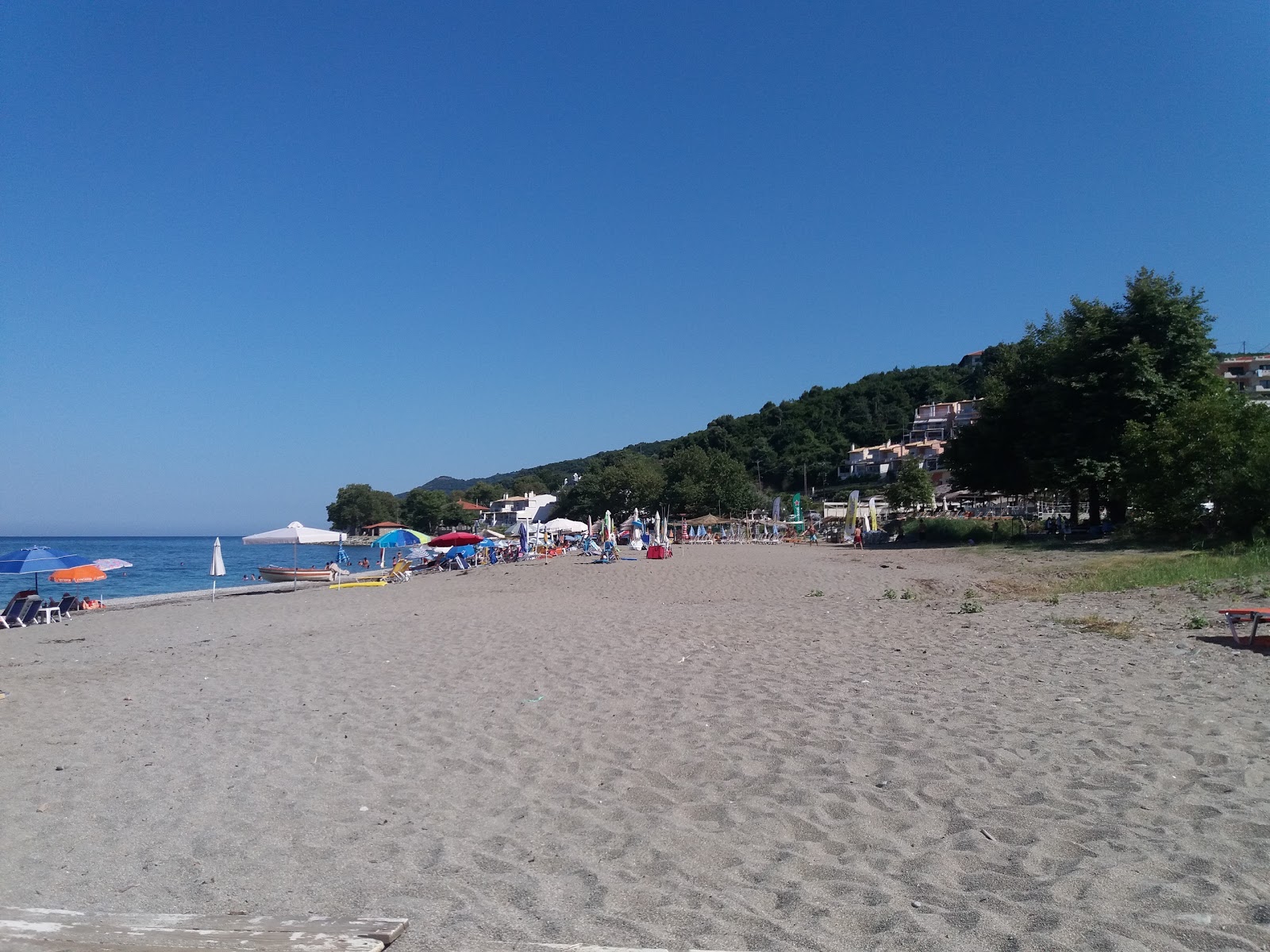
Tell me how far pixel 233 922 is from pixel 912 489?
200 ft

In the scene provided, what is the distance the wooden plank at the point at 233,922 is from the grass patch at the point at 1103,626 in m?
8.05

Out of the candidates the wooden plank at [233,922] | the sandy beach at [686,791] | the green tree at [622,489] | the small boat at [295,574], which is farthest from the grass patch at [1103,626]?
the green tree at [622,489]

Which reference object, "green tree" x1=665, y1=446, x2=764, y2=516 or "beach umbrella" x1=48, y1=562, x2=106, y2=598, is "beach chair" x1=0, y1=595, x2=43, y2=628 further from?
"green tree" x1=665, y1=446, x2=764, y2=516

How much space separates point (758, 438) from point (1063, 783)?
428 ft

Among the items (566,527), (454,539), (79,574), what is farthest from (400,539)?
(566,527)

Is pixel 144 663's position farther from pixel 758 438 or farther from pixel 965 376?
pixel 965 376

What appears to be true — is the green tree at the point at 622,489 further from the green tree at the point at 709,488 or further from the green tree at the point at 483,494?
the green tree at the point at 483,494

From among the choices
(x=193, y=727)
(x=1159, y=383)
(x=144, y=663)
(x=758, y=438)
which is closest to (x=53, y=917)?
(x=193, y=727)

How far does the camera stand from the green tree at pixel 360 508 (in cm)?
12662

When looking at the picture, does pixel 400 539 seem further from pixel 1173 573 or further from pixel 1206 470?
pixel 1206 470

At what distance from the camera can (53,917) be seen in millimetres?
2975

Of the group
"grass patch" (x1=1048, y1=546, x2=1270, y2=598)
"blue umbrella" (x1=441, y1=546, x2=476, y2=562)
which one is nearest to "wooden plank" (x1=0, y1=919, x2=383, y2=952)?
"grass patch" (x1=1048, y1=546, x2=1270, y2=598)

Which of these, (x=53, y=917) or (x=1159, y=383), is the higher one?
(x=1159, y=383)

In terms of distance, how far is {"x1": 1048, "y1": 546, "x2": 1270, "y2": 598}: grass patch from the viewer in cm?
1283
